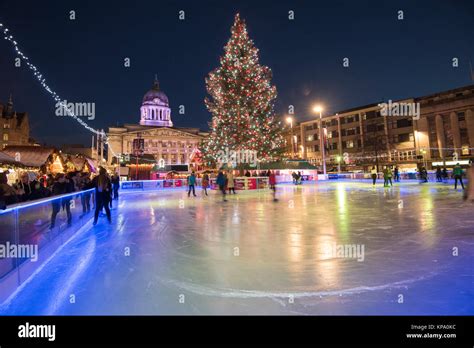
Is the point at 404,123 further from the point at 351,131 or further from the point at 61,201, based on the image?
the point at 61,201

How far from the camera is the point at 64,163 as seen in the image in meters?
20.9

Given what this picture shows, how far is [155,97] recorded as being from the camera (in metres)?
90.7

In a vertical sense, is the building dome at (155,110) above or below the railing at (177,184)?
above

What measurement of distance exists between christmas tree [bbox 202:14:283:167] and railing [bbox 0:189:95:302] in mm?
17087

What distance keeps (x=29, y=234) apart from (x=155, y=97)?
92.6m

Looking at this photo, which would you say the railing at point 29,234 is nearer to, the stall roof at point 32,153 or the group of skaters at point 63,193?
the group of skaters at point 63,193

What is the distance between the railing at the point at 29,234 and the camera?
3.48 metres

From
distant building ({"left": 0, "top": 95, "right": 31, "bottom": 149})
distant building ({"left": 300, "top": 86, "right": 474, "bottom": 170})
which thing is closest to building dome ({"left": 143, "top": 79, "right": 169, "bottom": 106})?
distant building ({"left": 0, "top": 95, "right": 31, "bottom": 149})

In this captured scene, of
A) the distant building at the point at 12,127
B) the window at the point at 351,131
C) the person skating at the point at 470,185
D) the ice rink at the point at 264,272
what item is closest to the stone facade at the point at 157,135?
the distant building at the point at 12,127

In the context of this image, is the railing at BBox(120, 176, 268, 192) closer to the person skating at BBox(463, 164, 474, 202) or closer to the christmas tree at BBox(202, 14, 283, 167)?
the christmas tree at BBox(202, 14, 283, 167)

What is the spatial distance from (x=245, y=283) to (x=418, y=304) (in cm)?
183

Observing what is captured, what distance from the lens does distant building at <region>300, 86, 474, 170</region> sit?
154 ft

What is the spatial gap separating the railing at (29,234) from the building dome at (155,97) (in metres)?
88.7

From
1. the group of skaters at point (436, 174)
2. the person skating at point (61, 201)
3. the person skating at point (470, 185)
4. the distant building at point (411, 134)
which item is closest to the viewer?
the person skating at point (470, 185)
